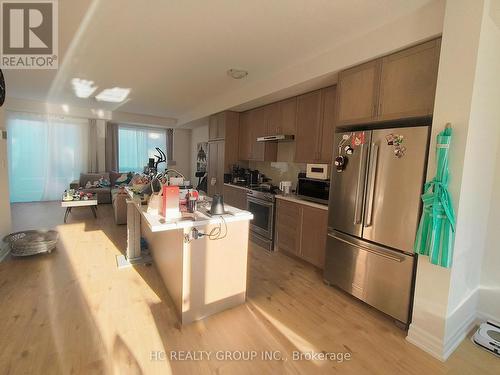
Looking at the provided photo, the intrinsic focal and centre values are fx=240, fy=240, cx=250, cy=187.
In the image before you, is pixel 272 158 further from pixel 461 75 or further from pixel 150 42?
pixel 461 75

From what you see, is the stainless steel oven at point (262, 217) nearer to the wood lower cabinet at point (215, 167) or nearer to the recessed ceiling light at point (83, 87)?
the wood lower cabinet at point (215, 167)

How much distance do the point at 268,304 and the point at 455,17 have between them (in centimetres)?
269

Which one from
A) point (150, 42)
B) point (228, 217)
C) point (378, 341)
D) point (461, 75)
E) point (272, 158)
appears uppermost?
point (150, 42)

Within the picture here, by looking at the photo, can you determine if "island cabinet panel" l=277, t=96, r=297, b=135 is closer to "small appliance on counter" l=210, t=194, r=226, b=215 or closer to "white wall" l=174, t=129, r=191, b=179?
"small appliance on counter" l=210, t=194, r=226, b=215

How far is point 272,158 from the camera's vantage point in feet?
14.0

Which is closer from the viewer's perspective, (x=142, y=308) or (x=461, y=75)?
(x=461, y=75)

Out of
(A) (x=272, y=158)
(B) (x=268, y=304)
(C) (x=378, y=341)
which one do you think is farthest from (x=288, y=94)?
(C) (x=378, y=341)

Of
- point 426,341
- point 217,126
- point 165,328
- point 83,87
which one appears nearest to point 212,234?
point 165,328

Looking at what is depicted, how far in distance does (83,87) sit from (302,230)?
15.3 ft

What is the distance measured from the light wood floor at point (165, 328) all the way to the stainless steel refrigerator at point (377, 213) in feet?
0.94

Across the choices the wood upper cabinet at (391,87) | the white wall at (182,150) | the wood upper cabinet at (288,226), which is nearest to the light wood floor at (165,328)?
the wood upper cabinet at (288,226)

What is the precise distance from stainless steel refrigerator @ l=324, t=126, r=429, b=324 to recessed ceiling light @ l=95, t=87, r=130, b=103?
4.17 metres

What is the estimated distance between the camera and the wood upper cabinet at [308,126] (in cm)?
325

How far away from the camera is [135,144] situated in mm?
7547
